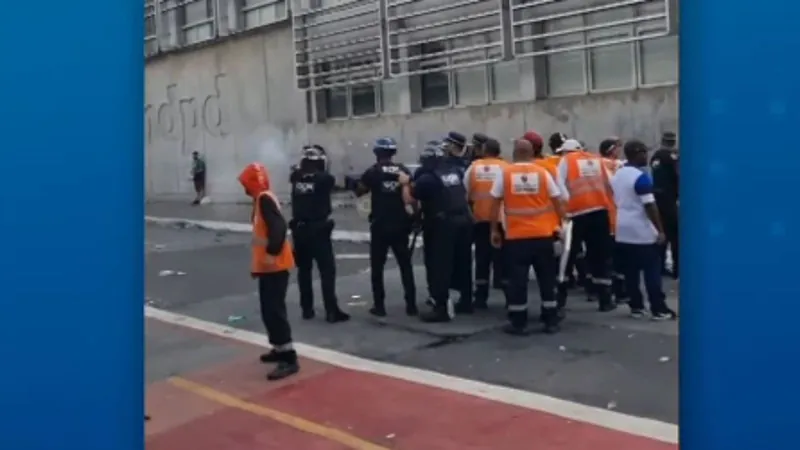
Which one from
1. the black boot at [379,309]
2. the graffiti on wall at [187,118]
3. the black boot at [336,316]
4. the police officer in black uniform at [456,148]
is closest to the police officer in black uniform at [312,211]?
the black boot at [336,316]

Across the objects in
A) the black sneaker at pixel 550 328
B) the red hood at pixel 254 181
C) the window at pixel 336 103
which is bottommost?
the black sneaker at pixel 550 328

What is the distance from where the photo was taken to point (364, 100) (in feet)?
76.1

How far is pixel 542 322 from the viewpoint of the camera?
871 centimetres

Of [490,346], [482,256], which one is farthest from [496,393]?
[482,256]

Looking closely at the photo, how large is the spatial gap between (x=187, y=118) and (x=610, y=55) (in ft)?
53.5

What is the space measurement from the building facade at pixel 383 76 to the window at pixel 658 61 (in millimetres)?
25

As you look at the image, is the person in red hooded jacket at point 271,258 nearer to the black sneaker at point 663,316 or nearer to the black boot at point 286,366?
the black boot at point 286,366

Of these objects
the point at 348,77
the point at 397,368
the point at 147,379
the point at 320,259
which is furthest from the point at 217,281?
the point at 348,77

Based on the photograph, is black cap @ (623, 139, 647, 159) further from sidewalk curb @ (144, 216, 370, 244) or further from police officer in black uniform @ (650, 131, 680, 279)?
sidewalk curb @ (144, 216, 370, 244)

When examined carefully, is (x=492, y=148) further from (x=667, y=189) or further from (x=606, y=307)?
(x=667, y=189)

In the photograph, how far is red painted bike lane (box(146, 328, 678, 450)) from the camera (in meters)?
5.65

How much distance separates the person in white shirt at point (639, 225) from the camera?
339 inches
